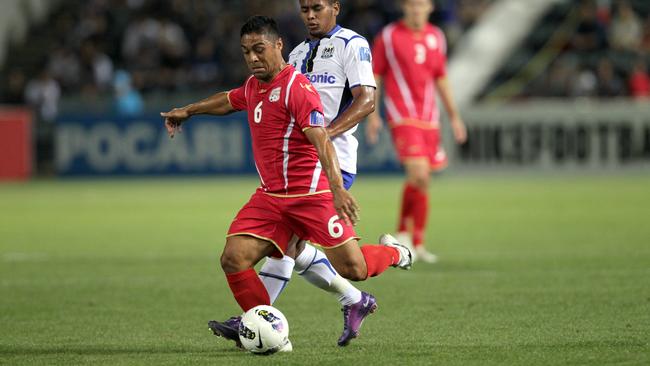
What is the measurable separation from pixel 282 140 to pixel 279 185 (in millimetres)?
246

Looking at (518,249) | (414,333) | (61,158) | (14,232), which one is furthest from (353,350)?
(61,158)

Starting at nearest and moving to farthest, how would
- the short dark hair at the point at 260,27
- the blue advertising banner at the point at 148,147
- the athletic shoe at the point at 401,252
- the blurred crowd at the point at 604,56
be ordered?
the short dark hair at the point at 260,27, the athletic shoe at the point at 401,252, the blurred crowd at the point at 604,56, the blue advertising banner at the point at 148,147

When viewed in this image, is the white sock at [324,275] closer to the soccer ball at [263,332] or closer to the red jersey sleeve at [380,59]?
the soccer ball at [263,332]

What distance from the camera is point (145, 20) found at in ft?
94.6

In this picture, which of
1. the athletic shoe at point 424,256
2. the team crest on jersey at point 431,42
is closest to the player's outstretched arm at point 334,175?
the athletic shoe at point 424,256

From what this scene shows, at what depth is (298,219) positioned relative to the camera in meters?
6.88

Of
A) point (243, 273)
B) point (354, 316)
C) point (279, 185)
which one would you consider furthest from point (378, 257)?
point (243, 273)

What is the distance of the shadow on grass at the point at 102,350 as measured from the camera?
6820 mm

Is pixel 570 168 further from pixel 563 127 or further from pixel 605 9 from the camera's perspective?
pixel 605 9

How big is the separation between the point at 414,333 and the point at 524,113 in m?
16.7

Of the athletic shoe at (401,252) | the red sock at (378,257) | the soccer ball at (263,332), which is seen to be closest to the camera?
the soccer ball at (263,332)

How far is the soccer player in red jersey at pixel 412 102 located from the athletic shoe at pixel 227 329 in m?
4.97

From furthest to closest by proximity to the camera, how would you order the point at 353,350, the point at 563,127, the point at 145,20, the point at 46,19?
the point at 46,19, the point at 145,20, the point at 563,127, the point at 353,350

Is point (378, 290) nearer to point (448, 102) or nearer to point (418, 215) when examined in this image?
point (418, 215)
